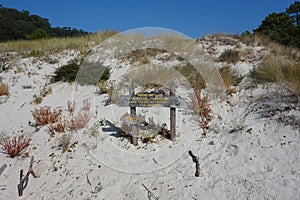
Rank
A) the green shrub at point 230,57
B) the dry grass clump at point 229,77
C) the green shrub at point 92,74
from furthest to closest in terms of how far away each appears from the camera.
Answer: the green shrub at point 92,74
the green shrub at point 230,57
the dry grass clump at point 229,77

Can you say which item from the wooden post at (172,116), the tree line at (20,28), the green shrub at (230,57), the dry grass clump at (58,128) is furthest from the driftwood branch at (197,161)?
the tree line at (20,28)

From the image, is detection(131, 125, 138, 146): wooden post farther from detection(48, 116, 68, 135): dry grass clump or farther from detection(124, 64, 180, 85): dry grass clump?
detection(124, 64, 180, 85): dry grass clump

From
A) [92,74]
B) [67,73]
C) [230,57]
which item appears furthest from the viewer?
[67,73]

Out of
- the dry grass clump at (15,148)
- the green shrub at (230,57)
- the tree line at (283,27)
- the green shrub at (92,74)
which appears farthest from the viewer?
the tree line at (283,27)

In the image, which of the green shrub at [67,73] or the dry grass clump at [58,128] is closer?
the dry grass clump at [58,128]

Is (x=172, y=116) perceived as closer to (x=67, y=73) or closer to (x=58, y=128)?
(x=58, y=128)

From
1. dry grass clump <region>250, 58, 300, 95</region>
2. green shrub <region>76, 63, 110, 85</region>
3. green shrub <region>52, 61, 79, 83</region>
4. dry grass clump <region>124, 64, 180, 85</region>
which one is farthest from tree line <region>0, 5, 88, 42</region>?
dry grass clump <region>250, 58, 300, 95</region>

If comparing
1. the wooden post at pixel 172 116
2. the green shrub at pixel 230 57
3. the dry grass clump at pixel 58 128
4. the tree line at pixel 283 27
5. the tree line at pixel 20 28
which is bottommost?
the dry grass clump at pixel 58 128

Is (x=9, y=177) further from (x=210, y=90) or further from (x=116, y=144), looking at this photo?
(x=210, y=90)

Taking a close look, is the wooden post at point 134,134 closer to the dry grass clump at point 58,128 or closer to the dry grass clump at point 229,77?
the dry grass clump at point 58,128

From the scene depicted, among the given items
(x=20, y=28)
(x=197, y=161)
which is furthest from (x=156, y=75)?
(x=20, y=28)

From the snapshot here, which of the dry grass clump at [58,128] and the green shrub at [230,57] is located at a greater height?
the green shrub at [230,57]

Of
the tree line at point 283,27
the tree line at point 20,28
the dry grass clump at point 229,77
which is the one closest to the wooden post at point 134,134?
the dry grass clump at point 229,77

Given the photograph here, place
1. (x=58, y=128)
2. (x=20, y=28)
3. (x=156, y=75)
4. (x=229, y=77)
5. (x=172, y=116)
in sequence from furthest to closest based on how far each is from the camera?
(x=20, y=28) → (x=156, y=75) → (x=229, y=77) → (x=58, y=128) → (x=172, y=116)
